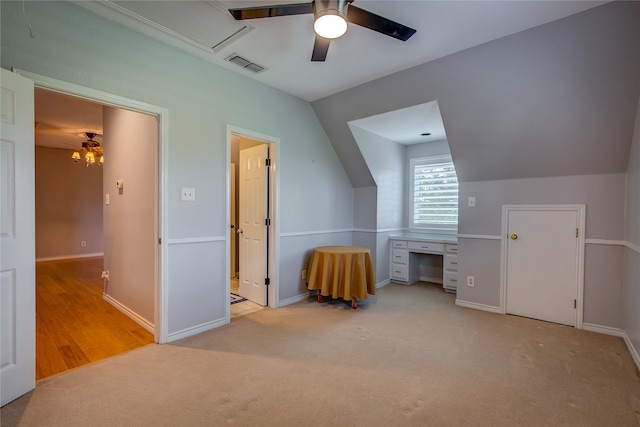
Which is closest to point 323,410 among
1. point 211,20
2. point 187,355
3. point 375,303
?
point 187,355

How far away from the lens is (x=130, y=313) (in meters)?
3.22

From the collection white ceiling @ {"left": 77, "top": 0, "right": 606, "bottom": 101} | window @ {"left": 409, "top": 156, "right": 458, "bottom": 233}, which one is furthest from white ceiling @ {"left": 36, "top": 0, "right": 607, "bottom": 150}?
window @ {"left": 409, "top": 156, "right": 458, "bottom": 233}

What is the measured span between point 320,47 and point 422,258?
3.92 metres

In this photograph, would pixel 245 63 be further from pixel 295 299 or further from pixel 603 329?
pixel 603 329

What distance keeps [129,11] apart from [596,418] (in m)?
3.99

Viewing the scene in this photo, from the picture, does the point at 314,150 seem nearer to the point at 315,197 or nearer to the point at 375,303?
the point at 315,197

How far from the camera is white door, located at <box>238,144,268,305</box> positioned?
3.60m

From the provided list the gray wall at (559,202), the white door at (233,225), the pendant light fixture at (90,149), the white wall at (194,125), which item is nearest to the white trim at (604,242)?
the gray wall at (559,202)

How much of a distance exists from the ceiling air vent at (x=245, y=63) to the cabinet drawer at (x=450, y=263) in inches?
137

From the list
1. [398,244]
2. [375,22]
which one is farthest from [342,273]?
[375,22]

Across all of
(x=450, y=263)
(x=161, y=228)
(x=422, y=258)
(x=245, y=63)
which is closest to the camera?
(x=161, y=228)

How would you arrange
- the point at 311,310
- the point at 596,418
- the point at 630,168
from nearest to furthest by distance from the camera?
the point at 596,418, the point at 630,168, the point at 311,310

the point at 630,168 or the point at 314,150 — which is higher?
the point at 314,150

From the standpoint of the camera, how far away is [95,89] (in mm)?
2160
